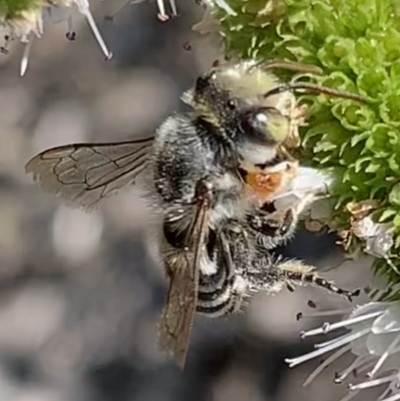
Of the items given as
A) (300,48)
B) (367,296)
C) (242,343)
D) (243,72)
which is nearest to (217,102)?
(243,72)

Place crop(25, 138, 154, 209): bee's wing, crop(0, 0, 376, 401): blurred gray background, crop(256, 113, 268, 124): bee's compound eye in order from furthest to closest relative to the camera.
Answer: crop(0, 0, 376, 401): blurred gray background, crop(25, 138, 154, 209): bee's wing, crop(256, 113, 268, 124): bee's compound eye

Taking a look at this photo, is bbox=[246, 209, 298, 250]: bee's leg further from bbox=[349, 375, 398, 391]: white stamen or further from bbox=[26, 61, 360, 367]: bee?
bbox=[349, 375, 398, 391]: white stamen

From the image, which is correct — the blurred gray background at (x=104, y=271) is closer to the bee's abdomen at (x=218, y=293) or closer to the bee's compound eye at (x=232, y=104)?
the bee's abdomen at (x=218, y=293)

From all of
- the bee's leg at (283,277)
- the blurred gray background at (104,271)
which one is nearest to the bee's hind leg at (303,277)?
the bee's leg at (283,277)

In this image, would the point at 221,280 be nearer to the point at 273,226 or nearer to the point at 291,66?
the point at 273,226

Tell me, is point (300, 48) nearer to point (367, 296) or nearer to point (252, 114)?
point (252, 114)

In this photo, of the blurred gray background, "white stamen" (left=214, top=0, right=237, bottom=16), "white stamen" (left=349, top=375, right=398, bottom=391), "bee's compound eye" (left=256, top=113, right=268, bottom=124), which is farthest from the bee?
the blurred gray background

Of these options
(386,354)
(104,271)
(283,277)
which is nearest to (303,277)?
(283,277)

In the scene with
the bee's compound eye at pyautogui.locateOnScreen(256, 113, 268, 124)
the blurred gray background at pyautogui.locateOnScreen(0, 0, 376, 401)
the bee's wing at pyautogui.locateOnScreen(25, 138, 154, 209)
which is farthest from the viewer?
the blurred gray background at pyautogui.locateOnScreen(0, 0, 376, 401)
